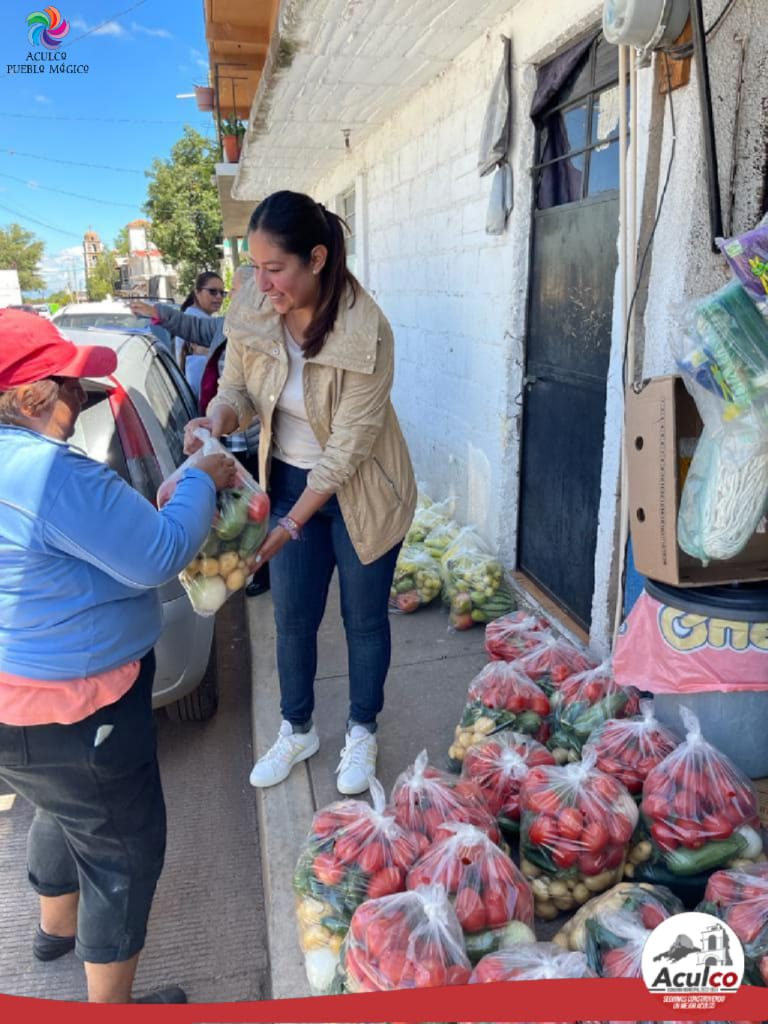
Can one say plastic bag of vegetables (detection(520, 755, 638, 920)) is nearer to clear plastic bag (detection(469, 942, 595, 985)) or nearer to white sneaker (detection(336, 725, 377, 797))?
clear plastic bag (detection(469, 942, 595, 985))

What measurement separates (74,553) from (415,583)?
2.99m

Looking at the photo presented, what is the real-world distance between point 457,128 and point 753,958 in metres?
4.51

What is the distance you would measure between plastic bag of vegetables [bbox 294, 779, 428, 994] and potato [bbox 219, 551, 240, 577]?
0.74 m

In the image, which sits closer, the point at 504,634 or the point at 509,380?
the point at 504,634

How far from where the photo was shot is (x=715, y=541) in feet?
6.78

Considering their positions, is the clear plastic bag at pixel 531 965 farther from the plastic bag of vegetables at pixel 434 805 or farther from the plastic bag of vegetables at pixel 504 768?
the plastic bag of vegetables at pixel 504 768

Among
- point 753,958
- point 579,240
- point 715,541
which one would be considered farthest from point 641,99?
point 753,958

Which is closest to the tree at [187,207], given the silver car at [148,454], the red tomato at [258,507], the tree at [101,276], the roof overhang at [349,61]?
the roof overhang at [349,61]

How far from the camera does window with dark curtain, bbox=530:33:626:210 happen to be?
306cm

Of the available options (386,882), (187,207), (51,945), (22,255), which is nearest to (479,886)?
(386,882)

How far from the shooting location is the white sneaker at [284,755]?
2723mm

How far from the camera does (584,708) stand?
8.83ft

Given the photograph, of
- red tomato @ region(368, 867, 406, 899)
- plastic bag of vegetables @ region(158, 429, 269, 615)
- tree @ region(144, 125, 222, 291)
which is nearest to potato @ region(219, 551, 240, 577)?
plastic bag of vegetables @ region(158, 429, 269, 615)

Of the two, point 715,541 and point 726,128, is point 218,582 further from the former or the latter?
point 726,128
